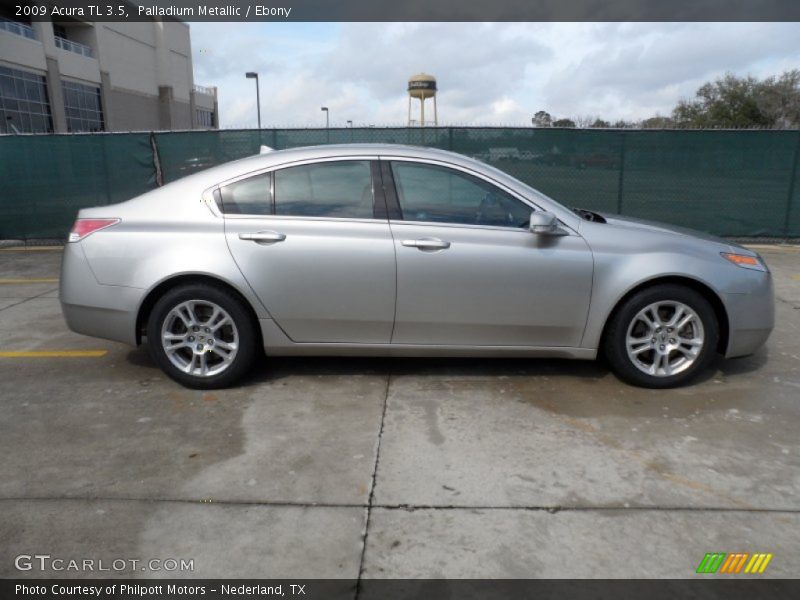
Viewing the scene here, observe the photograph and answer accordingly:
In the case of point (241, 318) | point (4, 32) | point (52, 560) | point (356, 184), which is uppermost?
point (4, 32)

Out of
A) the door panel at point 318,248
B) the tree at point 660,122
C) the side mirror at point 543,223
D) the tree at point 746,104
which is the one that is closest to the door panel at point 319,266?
the door panel at point 318,248

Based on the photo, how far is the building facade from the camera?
40.9 meters

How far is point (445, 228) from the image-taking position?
4168 mm

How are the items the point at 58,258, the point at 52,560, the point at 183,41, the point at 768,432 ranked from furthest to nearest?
1. the point at 183,41
2. the point at 58,258
3. the point at 768,432
4. the point at 52,560

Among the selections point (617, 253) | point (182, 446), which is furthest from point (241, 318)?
point (617, 253)

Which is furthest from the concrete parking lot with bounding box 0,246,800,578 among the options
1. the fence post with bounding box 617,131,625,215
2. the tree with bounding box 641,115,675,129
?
the tree with bounding box 641,115,675,129

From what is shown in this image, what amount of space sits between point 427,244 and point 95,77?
5540cm

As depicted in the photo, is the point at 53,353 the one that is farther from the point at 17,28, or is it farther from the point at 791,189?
the point at 17,28

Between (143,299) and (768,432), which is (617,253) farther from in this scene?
(143,299)

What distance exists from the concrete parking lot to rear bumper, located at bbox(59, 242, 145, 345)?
429 millimetres

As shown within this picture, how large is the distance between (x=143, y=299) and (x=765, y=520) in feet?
12.4

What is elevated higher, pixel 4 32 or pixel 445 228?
pixel 4 32

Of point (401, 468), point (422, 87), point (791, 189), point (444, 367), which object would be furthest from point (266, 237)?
point (422, 87)

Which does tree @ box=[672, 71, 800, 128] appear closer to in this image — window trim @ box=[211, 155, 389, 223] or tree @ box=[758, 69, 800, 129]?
tree @ box=[758, 69, 800, 129]
